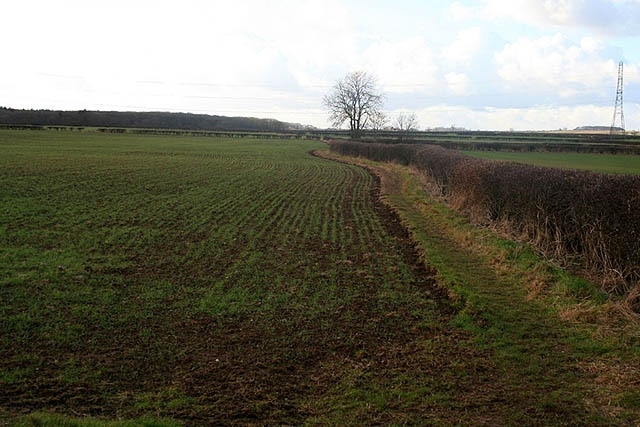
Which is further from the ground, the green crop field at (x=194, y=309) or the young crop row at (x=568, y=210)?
the young crop row at (x=568, y=210)

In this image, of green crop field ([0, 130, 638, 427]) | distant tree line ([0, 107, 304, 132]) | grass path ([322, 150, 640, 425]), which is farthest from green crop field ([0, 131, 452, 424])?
distant tree line ([0, 107, 304, 132])

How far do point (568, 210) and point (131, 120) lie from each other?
13570 cm

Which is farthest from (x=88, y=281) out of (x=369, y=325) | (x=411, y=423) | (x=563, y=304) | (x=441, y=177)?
(x=441, y=177)

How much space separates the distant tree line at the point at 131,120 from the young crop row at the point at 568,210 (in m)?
98.6

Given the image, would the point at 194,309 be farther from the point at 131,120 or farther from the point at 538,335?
the point at 131,120

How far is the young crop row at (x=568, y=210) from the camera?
9156 mm

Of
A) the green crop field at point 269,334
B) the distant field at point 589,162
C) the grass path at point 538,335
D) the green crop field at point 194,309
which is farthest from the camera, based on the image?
the distant field at point 589,162

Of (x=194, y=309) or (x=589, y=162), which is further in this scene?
(x=589, y=162)

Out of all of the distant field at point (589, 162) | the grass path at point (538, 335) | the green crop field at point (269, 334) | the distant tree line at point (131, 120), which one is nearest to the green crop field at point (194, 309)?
the green crop field at point (269, 334)

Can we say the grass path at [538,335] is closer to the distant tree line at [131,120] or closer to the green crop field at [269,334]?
the green crop field at [269,334]

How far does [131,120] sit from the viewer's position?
5276 inches

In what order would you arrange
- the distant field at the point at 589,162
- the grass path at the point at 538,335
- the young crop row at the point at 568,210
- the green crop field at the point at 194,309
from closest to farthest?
1. the grass path at the point at 538,335
2. the green crop field at the point at 194,309
3. the young crop row at the point at 568,210
4. the distant field at the point at 589,162

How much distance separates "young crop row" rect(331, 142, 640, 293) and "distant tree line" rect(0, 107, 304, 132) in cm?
9863

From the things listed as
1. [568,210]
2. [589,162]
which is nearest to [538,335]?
[568,210]
